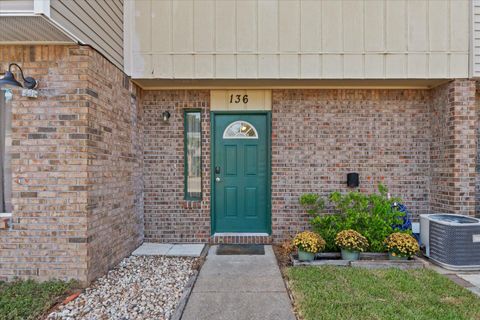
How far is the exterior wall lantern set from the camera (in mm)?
4980

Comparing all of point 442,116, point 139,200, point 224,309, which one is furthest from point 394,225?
point 139,200

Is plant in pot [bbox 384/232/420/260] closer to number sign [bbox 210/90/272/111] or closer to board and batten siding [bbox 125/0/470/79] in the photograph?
board and batten siding [bbox 125/0/470/79]

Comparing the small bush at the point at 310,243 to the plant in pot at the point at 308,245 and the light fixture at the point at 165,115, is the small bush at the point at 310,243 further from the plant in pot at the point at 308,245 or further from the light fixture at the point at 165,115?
the light fixture at the point at 165,115

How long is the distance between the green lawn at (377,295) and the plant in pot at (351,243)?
287mm

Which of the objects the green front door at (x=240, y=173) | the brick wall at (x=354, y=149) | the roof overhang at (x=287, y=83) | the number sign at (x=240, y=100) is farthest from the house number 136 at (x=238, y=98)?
the brick wall at (x=354, y=149)

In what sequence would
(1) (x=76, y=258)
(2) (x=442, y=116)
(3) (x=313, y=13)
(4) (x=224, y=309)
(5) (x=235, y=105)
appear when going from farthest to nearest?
(5) (x=235, y=105) → (2) (x=442, y=116) → (3) (x=313, y=13) → (1) (x=76, y=258) → (4) (x=224, y=309)

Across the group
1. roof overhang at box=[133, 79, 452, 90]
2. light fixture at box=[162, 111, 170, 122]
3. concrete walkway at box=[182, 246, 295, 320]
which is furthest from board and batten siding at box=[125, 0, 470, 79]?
concrete walkway at box=[182, 246, 295, 320]

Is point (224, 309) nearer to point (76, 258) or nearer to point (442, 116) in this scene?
point (76, 258)

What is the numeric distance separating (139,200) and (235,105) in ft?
7.87

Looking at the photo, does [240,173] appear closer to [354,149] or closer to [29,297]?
[354,149]

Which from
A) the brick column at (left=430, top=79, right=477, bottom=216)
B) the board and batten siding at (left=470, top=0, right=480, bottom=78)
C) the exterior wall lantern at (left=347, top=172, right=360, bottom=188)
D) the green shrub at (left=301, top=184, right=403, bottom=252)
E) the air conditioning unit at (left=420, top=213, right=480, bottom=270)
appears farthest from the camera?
the exterior wall lantern at (left=347, top=172, right=360, bottom=188)

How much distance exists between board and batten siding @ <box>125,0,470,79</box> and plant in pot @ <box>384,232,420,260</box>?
8.14ft

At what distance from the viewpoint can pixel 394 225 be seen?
15.0 feet

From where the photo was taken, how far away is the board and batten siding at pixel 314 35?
4.48m
